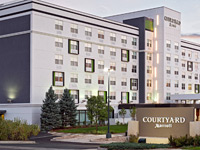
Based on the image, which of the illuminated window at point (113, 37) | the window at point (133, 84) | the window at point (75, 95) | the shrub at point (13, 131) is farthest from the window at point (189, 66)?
the shrub at point (13, 131)

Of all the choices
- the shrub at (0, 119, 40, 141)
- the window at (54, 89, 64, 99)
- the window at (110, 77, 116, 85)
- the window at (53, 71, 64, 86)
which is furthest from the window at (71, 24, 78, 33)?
the shrub at (0, 119, 40, 141)

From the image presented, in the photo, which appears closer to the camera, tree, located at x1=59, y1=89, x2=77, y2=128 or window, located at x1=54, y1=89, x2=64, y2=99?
tree, located at x1=59, y1=89, x2=77, y2=128

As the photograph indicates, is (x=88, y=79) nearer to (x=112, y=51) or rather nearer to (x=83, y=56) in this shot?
(x=83, y=56)

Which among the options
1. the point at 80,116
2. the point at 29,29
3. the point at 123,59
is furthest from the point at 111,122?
the point at 29,29

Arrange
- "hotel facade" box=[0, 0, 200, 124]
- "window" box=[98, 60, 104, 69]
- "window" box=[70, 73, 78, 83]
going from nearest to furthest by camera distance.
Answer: "hotel facade" box=[0, 0, 200, 124] → "window" box=[70, 73, 78, 83] → "window" box=[98, 60, 104, 69]

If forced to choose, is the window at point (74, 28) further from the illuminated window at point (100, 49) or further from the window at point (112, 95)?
the window at point (112, 95)

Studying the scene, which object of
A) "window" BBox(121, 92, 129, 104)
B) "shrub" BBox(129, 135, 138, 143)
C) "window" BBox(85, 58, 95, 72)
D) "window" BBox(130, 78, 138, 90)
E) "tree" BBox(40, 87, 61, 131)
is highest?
"window" BBox(85, 58, 95, 72)

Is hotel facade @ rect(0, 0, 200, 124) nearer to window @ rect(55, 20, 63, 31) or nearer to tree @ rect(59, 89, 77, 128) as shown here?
window @ rect(55, 20, 63, 31)

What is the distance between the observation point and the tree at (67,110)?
56.1 meters

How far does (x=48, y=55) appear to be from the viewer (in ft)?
191

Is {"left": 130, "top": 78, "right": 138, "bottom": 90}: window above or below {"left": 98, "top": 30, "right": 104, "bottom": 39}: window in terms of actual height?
below

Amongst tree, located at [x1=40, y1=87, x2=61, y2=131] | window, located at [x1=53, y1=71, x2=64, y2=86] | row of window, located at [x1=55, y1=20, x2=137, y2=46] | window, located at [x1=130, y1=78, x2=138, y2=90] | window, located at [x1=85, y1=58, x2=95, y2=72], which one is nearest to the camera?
tree, located at [x1=40, y1=87, x2=61, y2=131]

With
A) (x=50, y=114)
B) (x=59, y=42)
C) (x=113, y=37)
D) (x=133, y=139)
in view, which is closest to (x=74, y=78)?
(x=59, y=42)

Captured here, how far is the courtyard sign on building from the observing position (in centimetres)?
3050
